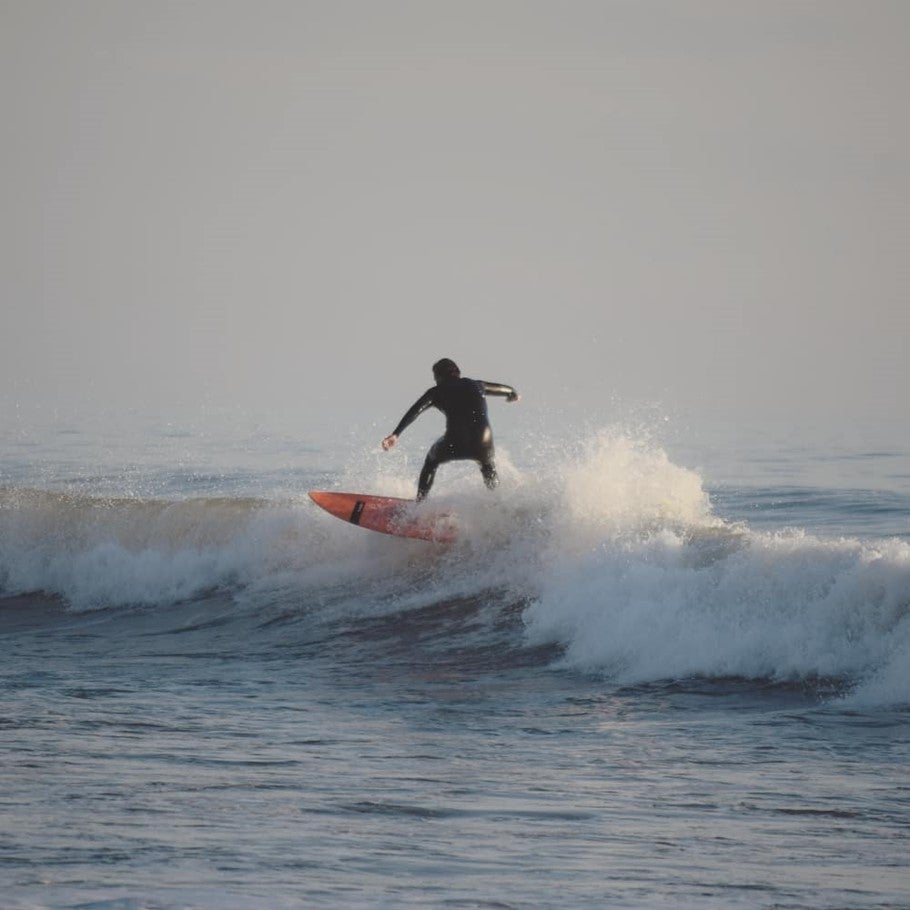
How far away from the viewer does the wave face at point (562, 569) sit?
1095 cm

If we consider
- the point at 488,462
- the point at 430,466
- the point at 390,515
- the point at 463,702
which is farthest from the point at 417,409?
the point at 463,702

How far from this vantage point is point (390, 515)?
15.5m

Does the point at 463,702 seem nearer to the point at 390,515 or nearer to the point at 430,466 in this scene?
the point at 430,466

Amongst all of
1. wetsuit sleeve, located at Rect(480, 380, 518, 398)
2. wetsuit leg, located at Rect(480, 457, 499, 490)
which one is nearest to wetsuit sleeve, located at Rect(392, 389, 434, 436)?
wetsuit sleeve, located at Rect(480, 380, 518, 398)

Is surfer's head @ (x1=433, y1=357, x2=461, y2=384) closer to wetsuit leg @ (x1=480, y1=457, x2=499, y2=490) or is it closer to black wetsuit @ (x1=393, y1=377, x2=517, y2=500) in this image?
black wetsuit @ (x1=393, y1=377, x2=517, y2=500)

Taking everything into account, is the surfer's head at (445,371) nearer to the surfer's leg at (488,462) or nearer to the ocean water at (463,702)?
the surfer's leg at (488,462)

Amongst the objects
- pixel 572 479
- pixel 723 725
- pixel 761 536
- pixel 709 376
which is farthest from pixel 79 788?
pixel 709 376

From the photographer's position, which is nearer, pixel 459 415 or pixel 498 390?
pixel 459 415

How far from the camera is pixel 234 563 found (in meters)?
17.5

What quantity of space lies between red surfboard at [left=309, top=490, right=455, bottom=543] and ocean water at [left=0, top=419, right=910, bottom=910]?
0.24m

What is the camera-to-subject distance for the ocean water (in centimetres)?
661

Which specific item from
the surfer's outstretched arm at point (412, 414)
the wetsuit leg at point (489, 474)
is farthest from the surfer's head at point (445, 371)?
the wetsuit leg at point (489, 474)

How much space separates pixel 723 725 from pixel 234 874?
398 centimetres

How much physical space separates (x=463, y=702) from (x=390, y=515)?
4973mm
